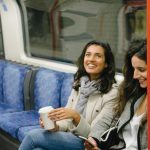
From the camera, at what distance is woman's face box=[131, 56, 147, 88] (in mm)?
2191

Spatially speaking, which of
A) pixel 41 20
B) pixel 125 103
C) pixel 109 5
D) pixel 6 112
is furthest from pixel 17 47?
pixel 125 103

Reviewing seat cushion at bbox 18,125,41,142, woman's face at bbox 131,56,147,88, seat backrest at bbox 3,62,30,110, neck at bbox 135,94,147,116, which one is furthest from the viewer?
seat backrest at bbox 3,62,30,110

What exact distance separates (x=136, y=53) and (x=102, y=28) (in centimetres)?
200

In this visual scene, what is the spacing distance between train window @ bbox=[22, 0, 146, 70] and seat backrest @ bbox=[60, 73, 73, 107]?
53cm

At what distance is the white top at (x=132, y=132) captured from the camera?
7.48ft

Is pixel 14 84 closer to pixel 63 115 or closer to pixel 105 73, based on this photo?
pixel 105 73

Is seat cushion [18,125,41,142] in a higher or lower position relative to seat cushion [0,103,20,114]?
lower

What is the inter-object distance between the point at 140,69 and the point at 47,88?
198cm

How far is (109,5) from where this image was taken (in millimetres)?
3990

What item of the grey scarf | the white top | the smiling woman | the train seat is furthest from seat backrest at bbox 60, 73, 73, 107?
the white top

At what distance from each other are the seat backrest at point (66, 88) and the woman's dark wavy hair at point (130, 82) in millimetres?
1253

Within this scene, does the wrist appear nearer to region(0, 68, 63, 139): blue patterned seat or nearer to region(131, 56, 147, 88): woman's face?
region(131, 56, 147, 88): woman's face

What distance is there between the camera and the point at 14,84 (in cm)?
457

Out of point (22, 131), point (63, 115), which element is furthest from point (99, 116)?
point (22, 131)
